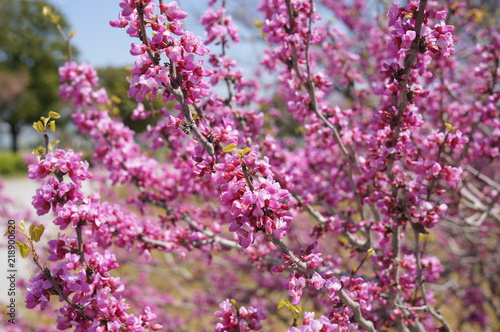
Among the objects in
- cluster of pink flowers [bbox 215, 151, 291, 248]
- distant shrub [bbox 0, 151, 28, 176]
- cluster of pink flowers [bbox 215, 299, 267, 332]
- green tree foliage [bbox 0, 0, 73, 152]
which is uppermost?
green tree foliage [bbox 0, 0, 73, 152]

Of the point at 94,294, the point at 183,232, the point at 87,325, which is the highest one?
the point at 183,232

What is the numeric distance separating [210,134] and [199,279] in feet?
16.2

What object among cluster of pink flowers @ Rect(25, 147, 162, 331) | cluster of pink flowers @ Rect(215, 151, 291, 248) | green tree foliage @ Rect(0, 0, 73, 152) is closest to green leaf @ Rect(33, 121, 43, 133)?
cluster of pink flowers @ Rect(25, 147, 162, 331)

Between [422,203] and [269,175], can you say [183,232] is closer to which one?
[269,175]

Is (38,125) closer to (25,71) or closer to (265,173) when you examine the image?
(265,173)

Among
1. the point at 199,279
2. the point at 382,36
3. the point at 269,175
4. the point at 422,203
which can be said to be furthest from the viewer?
the point at 199,279

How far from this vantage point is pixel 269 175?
1.59m

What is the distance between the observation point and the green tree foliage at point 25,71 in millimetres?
35875

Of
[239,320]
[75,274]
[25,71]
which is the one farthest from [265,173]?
[25,71]

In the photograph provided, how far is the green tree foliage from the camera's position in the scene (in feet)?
118

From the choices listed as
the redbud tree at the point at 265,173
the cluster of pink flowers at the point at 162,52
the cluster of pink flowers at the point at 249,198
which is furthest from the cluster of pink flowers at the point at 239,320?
the cluster of pink flowers at the point at 162,52

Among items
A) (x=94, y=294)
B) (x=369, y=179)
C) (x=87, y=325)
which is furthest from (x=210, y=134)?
(x=369, y=179)

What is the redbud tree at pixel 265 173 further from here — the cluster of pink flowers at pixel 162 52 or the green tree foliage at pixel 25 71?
the green tree foliage at pixel 25 71

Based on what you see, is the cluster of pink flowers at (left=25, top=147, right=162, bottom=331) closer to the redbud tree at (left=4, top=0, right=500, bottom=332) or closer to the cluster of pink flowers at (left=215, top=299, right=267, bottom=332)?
the redbud tree at (left=4, top=0, right=500, bottom=332)
